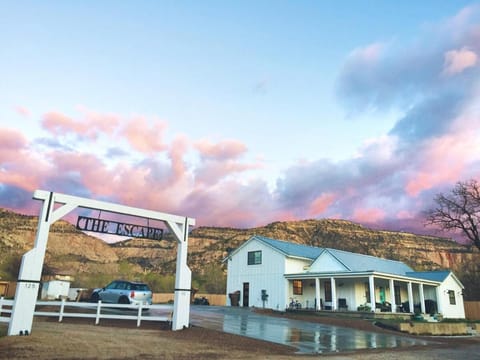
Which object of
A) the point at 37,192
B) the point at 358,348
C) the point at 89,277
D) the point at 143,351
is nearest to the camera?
the point at 143,351

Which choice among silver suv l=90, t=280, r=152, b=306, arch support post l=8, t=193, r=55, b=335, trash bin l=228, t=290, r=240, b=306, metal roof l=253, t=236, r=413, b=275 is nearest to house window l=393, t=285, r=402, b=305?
metal roof l=253, t=236, r=413, b=275

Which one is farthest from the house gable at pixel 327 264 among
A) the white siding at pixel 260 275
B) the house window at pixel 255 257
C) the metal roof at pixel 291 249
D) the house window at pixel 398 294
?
the house window at pixel 398 294

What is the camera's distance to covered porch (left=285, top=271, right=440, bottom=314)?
2728 cm

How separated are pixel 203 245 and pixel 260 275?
210 feet

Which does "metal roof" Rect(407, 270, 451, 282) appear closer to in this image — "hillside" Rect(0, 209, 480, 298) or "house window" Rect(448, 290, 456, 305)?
"house window" Rect(448, 290, 456, 305)

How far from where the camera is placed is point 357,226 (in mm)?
105625

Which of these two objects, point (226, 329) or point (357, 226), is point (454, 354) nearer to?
point (226, 329)

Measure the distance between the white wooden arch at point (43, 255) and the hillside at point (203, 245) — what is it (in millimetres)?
57344

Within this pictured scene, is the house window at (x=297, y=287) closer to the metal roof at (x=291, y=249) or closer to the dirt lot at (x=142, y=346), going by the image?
the metal roof at (x=291, y=249)

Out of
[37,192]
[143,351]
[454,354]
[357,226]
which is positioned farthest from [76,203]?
[357,226]

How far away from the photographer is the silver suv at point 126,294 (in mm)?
18833

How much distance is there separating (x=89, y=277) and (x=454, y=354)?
59.0 metres

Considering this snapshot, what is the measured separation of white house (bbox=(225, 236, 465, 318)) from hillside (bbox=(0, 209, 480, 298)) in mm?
38205

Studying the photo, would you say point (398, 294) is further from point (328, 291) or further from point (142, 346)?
point (142, 346)
